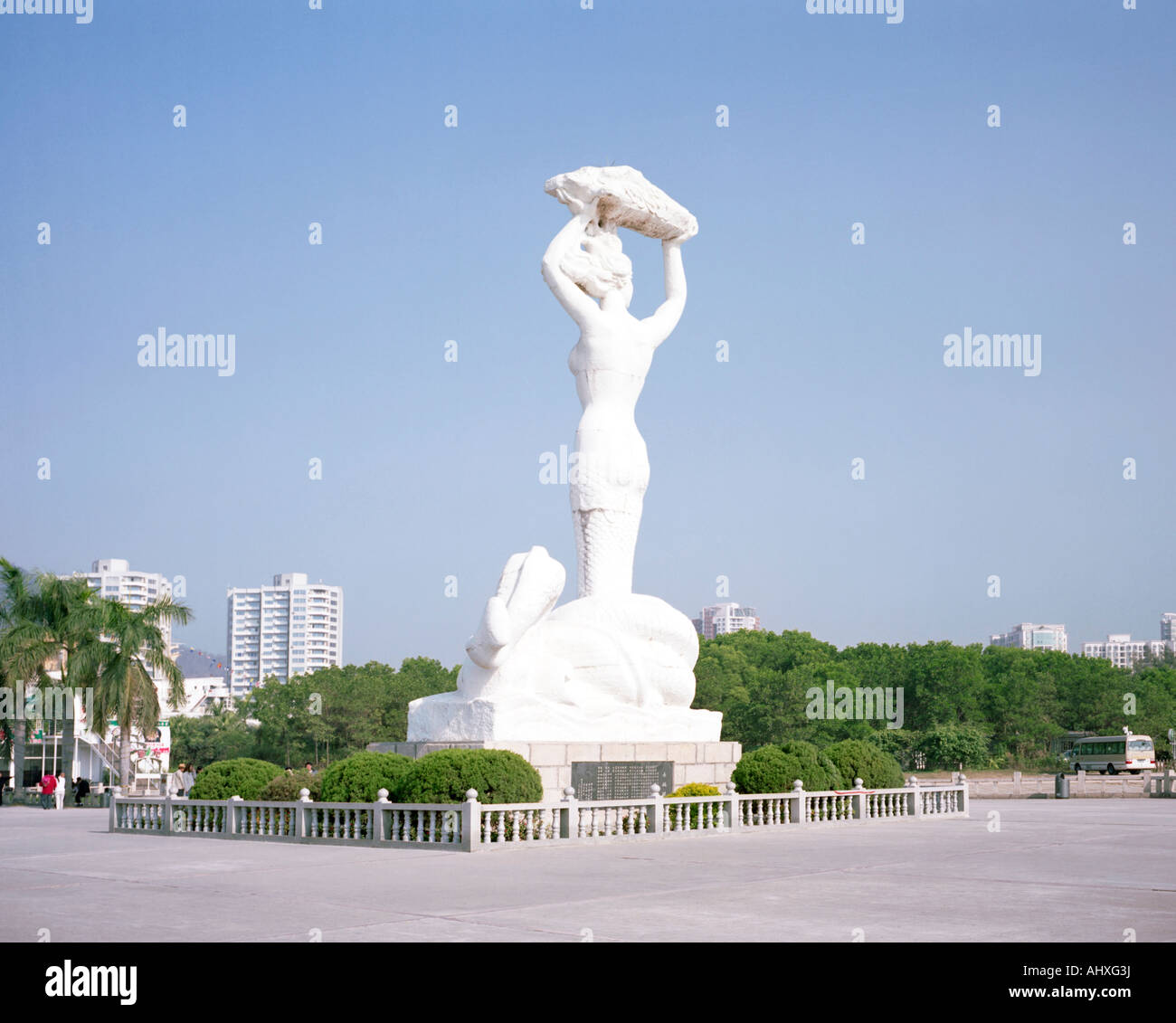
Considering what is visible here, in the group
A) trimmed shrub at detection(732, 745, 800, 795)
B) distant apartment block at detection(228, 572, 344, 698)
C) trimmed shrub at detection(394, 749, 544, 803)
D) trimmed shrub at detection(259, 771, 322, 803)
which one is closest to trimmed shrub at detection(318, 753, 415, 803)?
trimmed shrub at detection(394, 749, 544, 803)

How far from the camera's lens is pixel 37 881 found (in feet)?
35.0

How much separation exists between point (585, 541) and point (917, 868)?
9.17m

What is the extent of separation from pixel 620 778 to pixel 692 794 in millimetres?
1007

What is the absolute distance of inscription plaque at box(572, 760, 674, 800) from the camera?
17453mm

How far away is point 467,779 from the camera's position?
1479 centimetres

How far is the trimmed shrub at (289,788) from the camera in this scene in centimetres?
1661

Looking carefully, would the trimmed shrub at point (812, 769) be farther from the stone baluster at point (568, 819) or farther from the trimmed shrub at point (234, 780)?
the trimmed shrub at point (234, 780)

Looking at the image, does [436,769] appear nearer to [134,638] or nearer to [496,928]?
[496,928]

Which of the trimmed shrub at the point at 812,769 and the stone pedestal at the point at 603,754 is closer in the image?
the stone pedestal at the point at 603,754

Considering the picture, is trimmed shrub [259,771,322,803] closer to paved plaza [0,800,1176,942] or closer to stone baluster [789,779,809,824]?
paved plaza [0,800,1176,942]

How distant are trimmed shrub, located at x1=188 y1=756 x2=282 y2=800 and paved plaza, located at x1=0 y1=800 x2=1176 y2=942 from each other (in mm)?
1273

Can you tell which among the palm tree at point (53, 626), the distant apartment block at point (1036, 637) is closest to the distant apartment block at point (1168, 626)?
the distant apartment block at point (1036, 637)

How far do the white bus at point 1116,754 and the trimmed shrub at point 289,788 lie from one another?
35.3 metres

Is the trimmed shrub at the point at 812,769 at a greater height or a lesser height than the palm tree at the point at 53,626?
lesser
